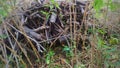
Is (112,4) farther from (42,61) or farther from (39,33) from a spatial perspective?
(39,33)

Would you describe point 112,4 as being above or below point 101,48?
above

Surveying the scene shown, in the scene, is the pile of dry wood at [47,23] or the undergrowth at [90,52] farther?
the pile of dry wood at [47,23]

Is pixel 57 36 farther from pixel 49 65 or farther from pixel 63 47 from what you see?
pixel 49 65

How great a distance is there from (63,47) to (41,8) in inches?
28.1

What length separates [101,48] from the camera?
7.27 ft

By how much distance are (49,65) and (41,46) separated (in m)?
0.31

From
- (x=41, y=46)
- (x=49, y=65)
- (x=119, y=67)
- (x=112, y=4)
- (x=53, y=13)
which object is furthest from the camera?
(x=53, y=13)

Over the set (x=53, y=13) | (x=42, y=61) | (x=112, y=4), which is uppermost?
(x=112, y=4)

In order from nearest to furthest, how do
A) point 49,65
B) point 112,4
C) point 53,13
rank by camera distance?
point 112,4 < point 49,65 < point 53,13

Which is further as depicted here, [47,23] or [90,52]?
[47,23]

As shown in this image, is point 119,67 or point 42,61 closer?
point 119,67

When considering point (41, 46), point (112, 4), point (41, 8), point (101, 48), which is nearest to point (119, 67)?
point (101, 48)

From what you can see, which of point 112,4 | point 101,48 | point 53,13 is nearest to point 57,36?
point 53,13

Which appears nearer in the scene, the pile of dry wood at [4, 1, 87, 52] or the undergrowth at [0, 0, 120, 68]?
the undergrowth at [0, 0, 120, 68]
